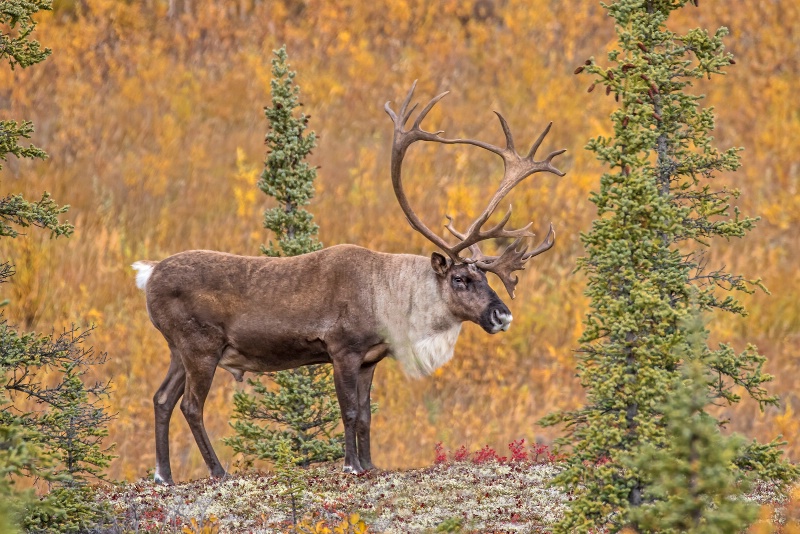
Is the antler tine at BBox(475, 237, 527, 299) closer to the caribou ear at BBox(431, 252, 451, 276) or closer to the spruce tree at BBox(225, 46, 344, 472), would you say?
the caribou ear at BBox(431, 252, 451, 276)

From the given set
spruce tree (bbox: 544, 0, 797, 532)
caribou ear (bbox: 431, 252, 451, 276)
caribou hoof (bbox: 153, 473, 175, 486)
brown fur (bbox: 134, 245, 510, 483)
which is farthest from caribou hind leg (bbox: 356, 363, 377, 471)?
spruce tree (bbox: 544, 0, 797, 532)

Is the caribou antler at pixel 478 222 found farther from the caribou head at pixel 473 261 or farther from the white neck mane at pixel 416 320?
the white neck mane at pixel 416 320

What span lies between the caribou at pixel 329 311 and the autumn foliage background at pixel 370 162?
303 cm

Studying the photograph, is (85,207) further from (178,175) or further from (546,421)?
(546,421)

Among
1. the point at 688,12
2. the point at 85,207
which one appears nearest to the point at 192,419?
the point at 85,207

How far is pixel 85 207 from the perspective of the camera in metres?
19.6

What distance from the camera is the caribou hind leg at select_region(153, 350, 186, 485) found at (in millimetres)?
11414

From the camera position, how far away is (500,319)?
11203mm

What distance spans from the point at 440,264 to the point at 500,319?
788mm

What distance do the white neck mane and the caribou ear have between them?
0.15m

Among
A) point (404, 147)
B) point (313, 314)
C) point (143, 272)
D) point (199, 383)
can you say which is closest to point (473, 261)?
point (404, 147)

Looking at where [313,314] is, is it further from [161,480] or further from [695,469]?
[695,469]

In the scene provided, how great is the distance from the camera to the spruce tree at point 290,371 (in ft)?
41.4

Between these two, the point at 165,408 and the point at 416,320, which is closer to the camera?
the point at 416,320
